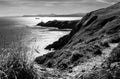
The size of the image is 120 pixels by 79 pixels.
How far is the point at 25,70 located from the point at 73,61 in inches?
163

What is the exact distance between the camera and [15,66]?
601cm

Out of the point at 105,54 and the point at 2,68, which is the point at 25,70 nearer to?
the point at 2,68

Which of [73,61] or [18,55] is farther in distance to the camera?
A: [73,61]

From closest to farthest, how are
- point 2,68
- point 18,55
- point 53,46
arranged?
point 2,68 < point 18,55 < point 53,46

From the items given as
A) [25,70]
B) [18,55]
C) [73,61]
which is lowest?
[73,61]

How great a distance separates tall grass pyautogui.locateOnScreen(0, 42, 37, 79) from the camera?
5.79 metres

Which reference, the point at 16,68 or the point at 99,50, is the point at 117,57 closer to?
the point at 99,50

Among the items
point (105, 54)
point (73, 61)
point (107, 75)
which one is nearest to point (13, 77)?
point (107, 75)

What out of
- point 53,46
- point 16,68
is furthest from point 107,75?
point 53,46

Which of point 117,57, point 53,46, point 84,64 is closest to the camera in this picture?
point 117,57

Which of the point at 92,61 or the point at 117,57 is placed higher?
the point at 117,57

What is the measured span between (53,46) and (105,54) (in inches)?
1161

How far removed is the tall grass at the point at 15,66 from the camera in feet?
19.0

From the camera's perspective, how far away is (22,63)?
6023 millimetres
